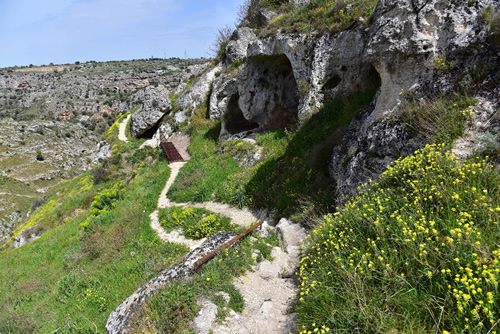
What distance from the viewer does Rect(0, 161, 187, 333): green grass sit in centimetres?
672

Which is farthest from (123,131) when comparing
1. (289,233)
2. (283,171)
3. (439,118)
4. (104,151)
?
(439,118)

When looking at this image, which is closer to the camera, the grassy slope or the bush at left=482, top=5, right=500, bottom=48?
the bush at left=482, top=5, right=500, bottom=48

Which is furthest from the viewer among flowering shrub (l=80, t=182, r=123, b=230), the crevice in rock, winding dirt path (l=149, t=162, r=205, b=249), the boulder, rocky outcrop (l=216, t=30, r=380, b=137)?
the crevice in rock

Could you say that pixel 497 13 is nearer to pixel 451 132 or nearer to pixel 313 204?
pixel 451 132

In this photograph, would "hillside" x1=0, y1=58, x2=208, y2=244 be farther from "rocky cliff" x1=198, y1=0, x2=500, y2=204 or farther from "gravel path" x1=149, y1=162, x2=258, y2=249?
"rocky cliff" x1=198, y1=0, x2=500, y2=204

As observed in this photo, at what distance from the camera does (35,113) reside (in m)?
89.2

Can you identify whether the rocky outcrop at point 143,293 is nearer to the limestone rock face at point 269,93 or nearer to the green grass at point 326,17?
the green grass at point 326,17

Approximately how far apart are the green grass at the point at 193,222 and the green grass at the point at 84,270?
2.30ft

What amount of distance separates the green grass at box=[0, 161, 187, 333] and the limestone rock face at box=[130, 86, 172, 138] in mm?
16652

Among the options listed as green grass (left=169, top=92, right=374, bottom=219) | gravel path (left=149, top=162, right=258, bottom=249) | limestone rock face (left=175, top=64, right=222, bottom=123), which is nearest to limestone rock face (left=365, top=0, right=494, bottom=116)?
green grass (left=169, top=92, right=374, bottom=219)

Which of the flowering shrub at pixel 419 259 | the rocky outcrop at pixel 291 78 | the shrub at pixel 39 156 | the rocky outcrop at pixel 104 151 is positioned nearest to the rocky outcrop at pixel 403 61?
the rocky outcrop at pixel 291 78

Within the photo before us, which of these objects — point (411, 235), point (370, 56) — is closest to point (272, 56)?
point (370, 56)

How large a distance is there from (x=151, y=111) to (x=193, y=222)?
72.9ft

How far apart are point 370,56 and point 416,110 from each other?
101 inches
